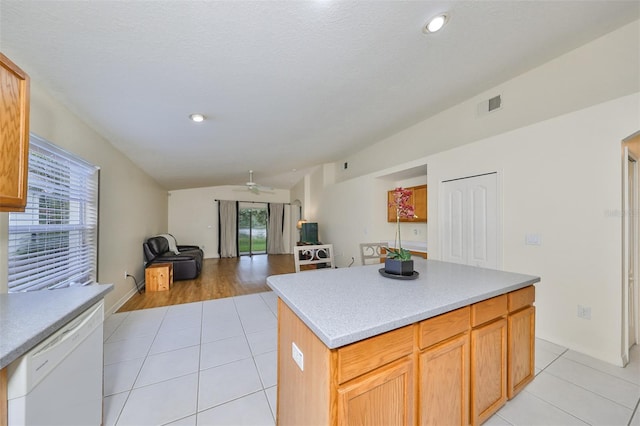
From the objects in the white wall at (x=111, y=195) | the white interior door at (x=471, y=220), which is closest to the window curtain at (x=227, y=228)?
the white wall at (x=111, y=195)

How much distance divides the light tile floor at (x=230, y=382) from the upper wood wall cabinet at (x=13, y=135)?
1.47 m

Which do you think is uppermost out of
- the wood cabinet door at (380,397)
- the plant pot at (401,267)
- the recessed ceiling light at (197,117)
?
the recessed ceiling light at (197,117)

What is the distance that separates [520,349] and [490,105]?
118 inches

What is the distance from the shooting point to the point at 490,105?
3135 mm

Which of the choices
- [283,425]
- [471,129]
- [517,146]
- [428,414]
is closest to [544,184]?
[517,146]

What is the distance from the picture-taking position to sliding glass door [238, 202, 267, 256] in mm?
8601

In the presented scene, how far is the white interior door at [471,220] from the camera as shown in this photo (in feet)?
9.68

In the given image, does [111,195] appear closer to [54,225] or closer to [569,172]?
[54,225]

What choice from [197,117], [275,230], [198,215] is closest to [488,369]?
Result: [197,117]

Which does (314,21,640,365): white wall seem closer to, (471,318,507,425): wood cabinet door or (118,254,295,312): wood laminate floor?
(471,318,507,425): wood cabinet door

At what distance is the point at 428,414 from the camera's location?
3.70 ft

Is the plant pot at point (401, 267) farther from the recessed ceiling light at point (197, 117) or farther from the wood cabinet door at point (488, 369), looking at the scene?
the recessed ceiling light at point (197, 117)

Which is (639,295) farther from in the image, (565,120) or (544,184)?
(565,120)

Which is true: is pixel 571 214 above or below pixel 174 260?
A: above
